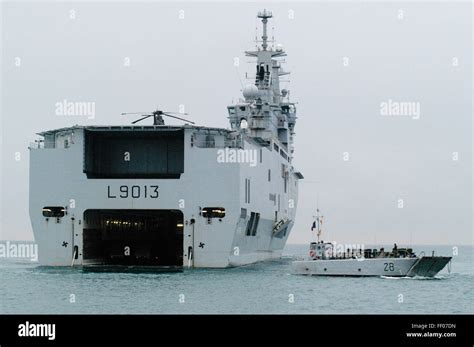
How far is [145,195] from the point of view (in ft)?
172

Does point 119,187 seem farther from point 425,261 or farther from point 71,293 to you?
point 425,261

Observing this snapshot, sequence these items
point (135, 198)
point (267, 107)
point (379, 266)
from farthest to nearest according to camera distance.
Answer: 1. point (267, 107)
2. point (379, 266)
3. point (135, 198)

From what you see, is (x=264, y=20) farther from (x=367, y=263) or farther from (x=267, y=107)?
(x=367, y=263)

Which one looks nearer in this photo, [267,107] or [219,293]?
[219,293]

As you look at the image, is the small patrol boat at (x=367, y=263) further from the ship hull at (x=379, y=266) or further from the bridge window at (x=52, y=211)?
the bridge window at (x=52, y=211)

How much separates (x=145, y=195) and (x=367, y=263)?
13163 millimetres

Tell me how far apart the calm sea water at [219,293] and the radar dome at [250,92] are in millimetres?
23904

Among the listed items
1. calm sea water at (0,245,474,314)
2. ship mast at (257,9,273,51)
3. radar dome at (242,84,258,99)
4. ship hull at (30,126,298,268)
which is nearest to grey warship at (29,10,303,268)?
ship hull at (30,126,298,268)

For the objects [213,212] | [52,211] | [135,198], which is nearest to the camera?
[213,212]

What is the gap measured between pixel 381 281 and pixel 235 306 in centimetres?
1538

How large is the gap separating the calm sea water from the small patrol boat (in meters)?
0.99

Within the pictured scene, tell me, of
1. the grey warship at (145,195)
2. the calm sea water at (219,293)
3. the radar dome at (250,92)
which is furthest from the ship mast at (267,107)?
the calm sea water at (219,293)

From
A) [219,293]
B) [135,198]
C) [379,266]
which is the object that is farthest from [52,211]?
[379,266]

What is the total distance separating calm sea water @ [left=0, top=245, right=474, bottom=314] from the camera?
37.5 m
